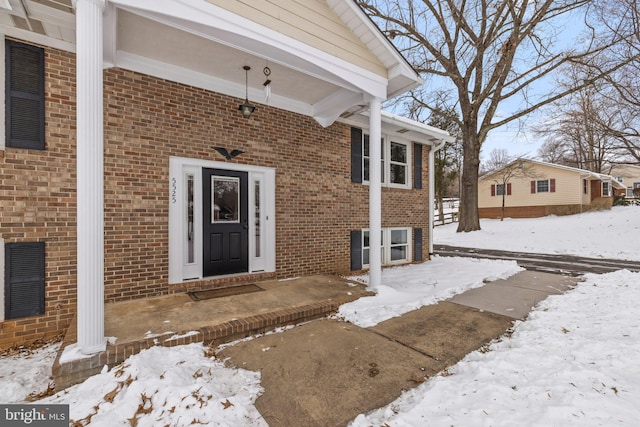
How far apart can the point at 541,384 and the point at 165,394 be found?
282cm

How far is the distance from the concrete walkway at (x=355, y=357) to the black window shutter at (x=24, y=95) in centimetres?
340

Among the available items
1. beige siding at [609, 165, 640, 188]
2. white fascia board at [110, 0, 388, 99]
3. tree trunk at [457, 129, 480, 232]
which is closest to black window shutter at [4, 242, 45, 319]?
white fascia board at [110, 0, 388, 99]

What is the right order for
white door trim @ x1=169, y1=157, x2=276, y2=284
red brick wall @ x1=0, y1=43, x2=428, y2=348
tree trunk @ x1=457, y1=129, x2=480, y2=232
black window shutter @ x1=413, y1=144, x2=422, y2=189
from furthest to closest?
tree trunk @ x1=457, y1=129, x2=480, y2=232 < black window shutter @ x1=413, y1=144, x2=422, y2=189 < white door trim @ x1=169, y1=157, x2=276, y2=284 < red brick wall @ x1=0, y1=43, x2=428, y2=348

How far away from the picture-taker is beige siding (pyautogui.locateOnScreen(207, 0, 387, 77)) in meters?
3.30

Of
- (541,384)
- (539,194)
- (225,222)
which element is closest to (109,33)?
(225,222)

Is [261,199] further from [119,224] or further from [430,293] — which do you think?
[430,293]

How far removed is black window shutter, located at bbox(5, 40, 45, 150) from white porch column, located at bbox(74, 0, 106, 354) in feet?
4.90

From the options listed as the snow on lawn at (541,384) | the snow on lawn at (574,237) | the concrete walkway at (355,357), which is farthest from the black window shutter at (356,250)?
the snow on lawn at (574,237)

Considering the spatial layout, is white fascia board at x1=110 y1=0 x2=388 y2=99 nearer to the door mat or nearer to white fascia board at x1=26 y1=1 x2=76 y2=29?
white fascia board at x1=26 y1=1 x2=76 y2=29

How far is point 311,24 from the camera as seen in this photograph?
12.6 feet

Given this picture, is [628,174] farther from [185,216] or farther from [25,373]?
[25,373]

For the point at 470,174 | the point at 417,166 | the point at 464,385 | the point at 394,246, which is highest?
the point at 470,174

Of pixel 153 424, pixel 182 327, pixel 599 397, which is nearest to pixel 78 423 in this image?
pixel 153 424

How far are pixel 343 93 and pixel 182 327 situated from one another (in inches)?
171
